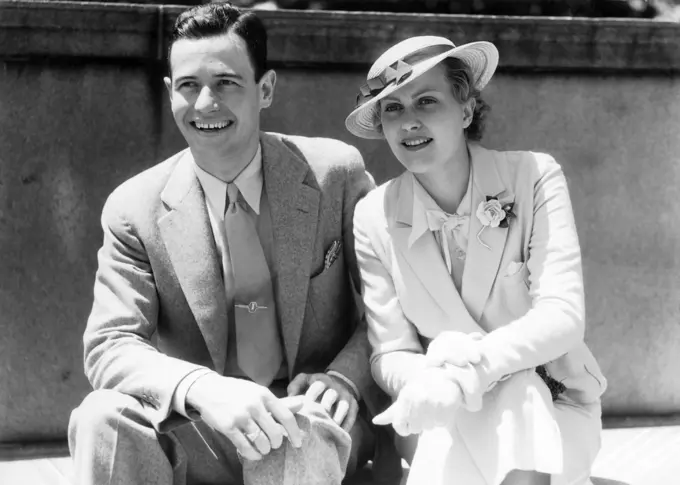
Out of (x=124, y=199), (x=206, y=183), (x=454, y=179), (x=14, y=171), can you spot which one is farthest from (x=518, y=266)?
(x=14, y=171)

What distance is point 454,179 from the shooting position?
3.01 meters

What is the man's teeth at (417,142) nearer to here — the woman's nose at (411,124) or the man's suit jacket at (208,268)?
the woman's nose at (411,124)

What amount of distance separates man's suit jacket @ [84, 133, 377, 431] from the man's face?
164mm

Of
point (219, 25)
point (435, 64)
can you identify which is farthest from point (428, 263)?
point (219, 25)

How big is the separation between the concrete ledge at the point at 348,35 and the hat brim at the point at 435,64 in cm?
77

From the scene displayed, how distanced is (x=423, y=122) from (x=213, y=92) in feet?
2.10

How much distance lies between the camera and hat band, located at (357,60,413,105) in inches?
113

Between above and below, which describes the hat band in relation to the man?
above

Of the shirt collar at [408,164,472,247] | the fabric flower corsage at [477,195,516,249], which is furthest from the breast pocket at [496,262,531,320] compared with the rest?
the shirt collar at [408,164,472,247]

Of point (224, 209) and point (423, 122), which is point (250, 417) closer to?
point (224, 209)

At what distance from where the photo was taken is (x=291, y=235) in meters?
3.06

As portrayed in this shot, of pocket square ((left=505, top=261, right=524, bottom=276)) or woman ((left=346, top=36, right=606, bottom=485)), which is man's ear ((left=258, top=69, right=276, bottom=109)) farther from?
pocket square ((left=505, top=261, right=524, bottom=276))

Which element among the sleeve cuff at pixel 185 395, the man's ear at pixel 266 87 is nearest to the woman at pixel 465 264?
the man's ear at pixel 266 87

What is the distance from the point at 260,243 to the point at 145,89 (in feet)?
3.53
